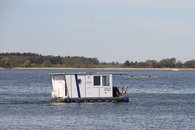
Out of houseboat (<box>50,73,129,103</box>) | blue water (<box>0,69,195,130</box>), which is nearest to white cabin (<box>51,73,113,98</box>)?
houseboat (<box>50,73,129,103</box>)

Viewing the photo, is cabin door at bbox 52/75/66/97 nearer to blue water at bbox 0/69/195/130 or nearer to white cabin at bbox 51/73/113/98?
white cabin at bbox 51/73/113/98

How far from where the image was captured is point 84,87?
225ft

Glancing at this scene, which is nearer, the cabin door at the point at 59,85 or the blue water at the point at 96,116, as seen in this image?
the blue water at the point at 96,116

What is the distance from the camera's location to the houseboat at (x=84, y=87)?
68.5 m

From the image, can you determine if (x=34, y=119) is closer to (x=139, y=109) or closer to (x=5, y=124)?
(x=5, y=124)

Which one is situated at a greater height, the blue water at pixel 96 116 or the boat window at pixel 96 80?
the boat window at pixel 96 80

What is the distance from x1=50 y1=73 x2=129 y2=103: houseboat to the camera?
68500mm

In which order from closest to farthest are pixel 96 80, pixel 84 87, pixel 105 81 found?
pixel 84 87, pixel 96 80, pixel 105 81

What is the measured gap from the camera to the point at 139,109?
66750 mm

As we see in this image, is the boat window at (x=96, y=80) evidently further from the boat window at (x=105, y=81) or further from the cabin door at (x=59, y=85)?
the cabin door at (x=59, y=85)

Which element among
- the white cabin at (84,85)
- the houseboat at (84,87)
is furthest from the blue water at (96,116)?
the white cabin at (84,85)

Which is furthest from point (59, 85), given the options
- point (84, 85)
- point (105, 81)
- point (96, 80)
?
point (105, 81)

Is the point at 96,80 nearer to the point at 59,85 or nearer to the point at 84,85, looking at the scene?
the point at 84,85

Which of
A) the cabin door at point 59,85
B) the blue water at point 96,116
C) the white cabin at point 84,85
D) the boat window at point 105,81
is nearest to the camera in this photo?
the blue water at point 96,116
